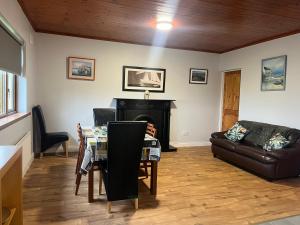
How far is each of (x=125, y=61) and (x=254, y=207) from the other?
12.5 ft

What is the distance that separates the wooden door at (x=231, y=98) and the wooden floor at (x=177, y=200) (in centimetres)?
195

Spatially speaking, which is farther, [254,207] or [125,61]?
[125,61]

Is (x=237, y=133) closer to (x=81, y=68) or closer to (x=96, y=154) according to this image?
(x=96, y=154)

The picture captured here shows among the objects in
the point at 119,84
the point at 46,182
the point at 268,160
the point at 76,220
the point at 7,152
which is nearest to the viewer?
the point at 7,152

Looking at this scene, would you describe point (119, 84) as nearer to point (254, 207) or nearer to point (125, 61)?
point (125, 61)

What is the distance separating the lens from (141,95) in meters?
5.39

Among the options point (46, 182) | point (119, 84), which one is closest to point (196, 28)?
point (119, 84)

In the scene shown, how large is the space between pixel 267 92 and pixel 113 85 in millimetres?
3184

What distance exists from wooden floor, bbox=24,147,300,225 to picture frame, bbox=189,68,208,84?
2.49m

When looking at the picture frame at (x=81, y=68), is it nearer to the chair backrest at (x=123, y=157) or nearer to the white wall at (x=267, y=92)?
the chair backrest at (x=123, y=157)

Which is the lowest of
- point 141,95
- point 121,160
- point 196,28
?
point 121,160

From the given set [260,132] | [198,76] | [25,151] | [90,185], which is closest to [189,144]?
[198,76]

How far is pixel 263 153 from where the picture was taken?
11.8ft

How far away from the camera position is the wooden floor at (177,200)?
7.84ft
